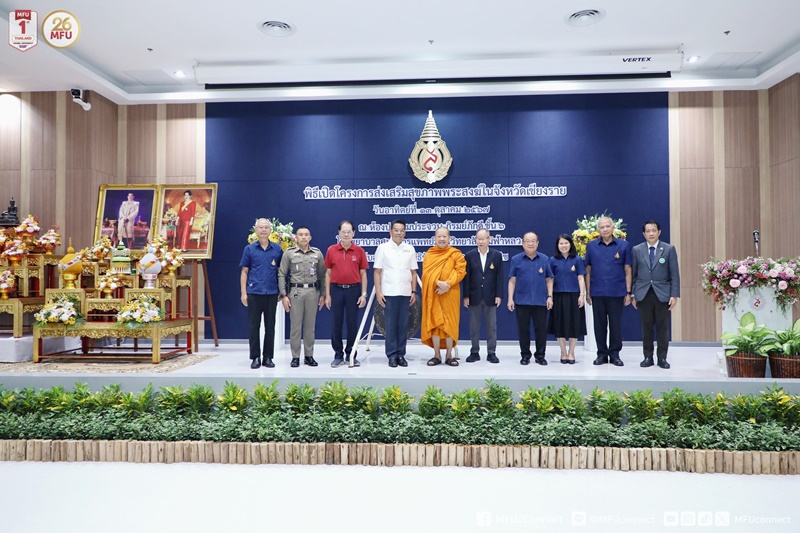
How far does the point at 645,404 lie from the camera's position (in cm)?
326

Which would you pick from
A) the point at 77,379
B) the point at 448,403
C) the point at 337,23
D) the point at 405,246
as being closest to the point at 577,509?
the point at 448,403

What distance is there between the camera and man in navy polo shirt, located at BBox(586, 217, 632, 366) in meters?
5.10

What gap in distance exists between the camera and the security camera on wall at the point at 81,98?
661cm

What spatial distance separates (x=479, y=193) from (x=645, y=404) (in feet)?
13.7

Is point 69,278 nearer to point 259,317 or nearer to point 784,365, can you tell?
point 259,317

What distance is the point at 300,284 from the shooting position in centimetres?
505

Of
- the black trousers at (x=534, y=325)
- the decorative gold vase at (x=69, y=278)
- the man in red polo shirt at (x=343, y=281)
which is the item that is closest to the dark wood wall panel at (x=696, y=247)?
the black trousers at (x=534, y=325)

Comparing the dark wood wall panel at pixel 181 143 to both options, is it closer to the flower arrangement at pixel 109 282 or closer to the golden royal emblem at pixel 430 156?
the flower arrangement at pixel 109 282

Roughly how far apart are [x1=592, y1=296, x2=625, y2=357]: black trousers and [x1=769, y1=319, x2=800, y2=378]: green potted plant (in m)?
1.32

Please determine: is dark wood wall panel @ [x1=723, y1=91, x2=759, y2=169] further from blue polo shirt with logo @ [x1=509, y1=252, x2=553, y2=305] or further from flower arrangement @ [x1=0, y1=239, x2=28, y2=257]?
flower arrangement @ [x1=0, y1=239, x2=28, y2=257]

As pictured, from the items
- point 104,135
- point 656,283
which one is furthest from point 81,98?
point 656,283

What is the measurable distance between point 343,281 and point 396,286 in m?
0.49

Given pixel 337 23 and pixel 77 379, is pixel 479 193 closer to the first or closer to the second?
pixel 337 23

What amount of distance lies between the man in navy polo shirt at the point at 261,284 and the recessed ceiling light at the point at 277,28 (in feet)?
7.00
